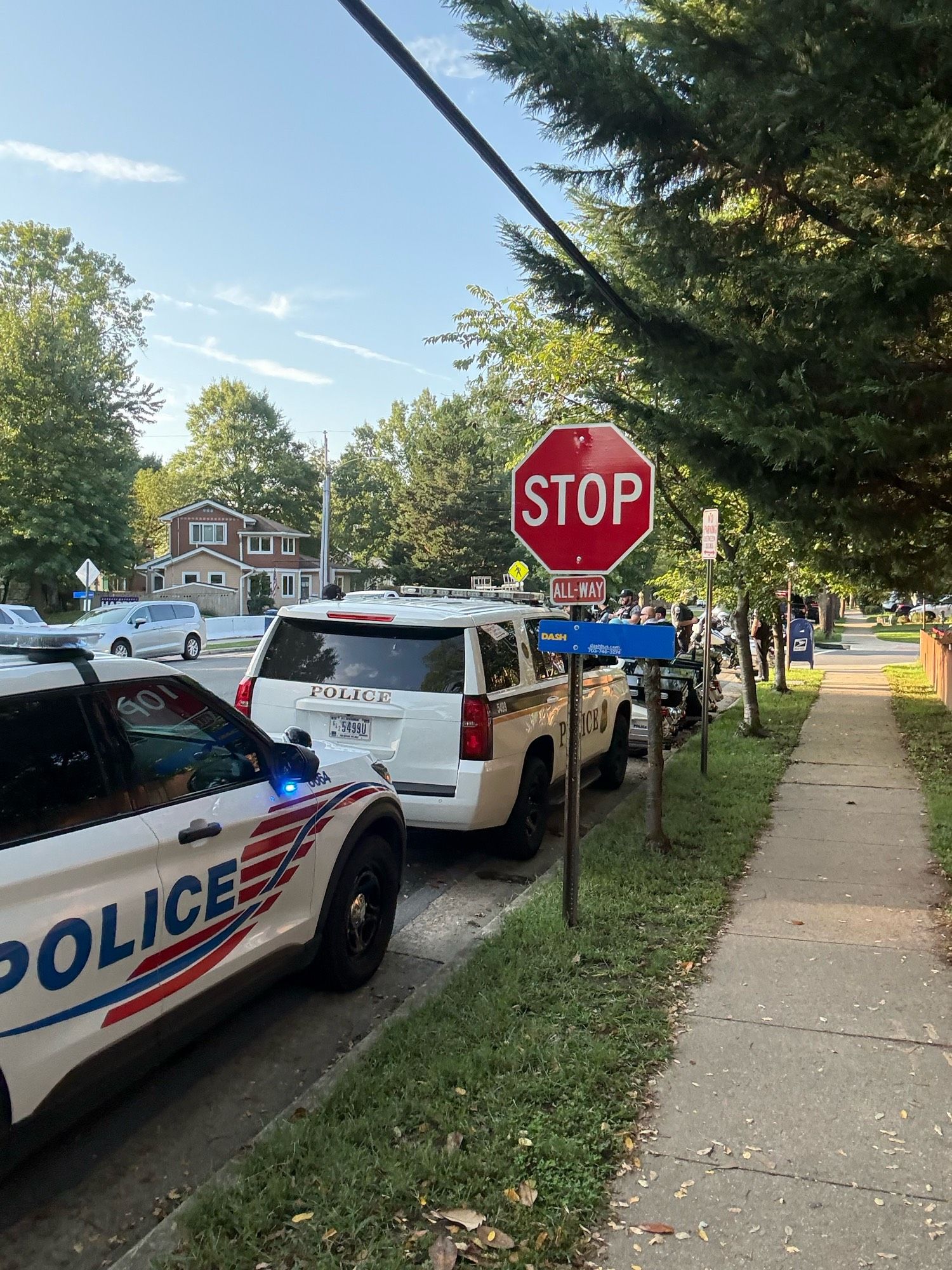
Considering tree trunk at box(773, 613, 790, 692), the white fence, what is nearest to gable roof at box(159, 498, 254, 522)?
the white fence

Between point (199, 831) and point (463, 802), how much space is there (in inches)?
113

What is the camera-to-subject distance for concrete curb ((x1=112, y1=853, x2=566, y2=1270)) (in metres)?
2.71

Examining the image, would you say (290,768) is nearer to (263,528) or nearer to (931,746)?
(931,746)

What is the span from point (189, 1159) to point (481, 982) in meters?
1.55

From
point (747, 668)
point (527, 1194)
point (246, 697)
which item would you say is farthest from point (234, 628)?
point (527, 1194)

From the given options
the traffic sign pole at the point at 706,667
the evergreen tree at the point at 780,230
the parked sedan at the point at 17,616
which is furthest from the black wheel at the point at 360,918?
the parked sedan at the point at 17,616

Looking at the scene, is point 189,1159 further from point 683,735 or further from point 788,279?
point 683,735

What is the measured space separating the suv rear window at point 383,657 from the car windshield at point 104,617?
70.2 ft

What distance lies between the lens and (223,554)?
209ft

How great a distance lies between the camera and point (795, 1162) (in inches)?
124

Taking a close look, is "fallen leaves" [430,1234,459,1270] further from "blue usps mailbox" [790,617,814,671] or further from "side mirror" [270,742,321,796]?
"blue usps mailbox" [790,617,814,671]

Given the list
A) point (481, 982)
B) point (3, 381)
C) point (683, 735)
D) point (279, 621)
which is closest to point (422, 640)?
point (279, 621)

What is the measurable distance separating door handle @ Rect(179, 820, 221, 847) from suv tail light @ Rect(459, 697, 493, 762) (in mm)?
2727

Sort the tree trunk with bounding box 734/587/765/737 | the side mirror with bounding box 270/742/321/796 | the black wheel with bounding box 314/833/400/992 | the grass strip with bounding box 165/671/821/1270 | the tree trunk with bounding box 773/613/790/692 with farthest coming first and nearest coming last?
the tree trunk with bounding box 773/613/790/692 < the tree trunk with bounding box 734/587/765/737 < the black wheel with bounding box 314/833/400/992 < the side mirror with bounding box 270/742/321/796 < the grass strip with bounding box 165/671/821/1270
